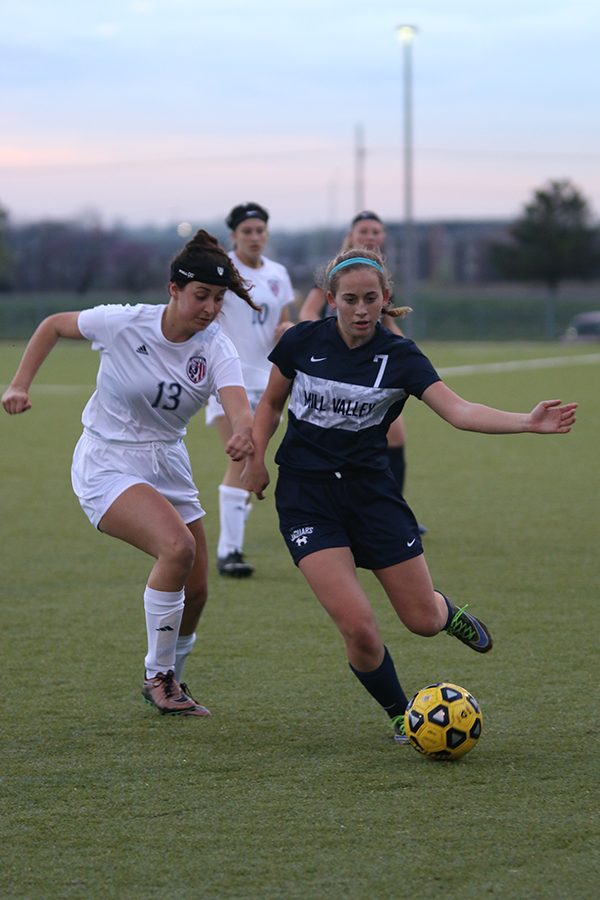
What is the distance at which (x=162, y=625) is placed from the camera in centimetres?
561

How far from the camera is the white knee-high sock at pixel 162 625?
5.59 m

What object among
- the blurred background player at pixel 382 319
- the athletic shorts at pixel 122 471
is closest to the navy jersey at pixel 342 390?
the athletic shorts at pixel 122 471

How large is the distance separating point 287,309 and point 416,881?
625 cm

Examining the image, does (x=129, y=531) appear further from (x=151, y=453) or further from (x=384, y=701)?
(x=384, y=701)

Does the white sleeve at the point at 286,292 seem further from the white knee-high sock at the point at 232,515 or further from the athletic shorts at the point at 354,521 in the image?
the athletic shorts at the point at 354,521

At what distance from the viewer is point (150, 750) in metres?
5.17

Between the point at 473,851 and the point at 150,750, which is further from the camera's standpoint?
the point at 150,750

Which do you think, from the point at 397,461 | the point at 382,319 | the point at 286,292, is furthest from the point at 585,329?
the point at 382,319

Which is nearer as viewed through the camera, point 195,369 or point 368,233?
point 195,369

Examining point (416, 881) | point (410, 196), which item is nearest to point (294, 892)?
A: point (416, 881)

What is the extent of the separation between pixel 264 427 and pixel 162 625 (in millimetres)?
949

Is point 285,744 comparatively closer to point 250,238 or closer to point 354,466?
point 354,466

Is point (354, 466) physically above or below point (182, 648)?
above

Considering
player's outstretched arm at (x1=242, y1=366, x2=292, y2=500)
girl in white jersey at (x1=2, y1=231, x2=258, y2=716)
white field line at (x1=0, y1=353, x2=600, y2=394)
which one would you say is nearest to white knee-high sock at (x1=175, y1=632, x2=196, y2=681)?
girl in white jersey at (x1=2, y1=231, x2=258, y2=716)
